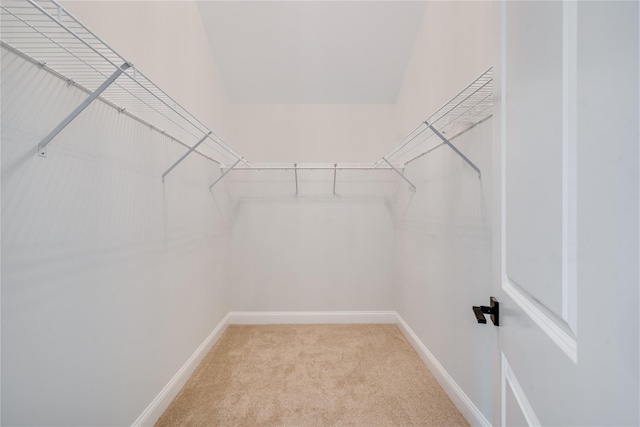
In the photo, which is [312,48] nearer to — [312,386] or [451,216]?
[451,216]

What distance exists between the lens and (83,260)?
3.24ft

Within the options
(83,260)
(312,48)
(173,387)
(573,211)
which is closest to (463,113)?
(573,211)

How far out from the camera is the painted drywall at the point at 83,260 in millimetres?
774

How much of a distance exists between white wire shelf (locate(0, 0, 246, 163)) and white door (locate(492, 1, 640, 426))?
916mm

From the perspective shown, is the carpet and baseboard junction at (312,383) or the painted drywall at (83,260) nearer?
the painted drywall at (83,260)

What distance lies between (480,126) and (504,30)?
2.42ft

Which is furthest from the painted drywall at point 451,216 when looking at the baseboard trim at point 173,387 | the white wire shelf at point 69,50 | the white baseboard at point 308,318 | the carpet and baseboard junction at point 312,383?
the baseboard trim at point 173,387

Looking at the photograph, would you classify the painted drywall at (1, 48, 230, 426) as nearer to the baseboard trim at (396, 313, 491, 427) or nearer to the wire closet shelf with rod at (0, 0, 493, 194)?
the wire closet shelf with rod at (0, 0, 493, 194)

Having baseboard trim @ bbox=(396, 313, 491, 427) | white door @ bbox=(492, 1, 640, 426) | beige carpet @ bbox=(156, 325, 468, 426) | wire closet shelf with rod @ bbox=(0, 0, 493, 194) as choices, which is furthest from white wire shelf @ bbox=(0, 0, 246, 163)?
baseboard trim @ bbox=(396, 313, 491, 427)

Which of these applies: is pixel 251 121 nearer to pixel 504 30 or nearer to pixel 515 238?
pixel 504 30

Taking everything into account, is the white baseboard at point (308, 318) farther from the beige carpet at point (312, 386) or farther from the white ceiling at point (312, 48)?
the white ceiling at point (312, 48)

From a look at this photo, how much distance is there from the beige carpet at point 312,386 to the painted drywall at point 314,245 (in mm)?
409

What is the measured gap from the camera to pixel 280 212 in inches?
106

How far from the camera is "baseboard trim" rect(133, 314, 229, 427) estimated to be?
133cm
